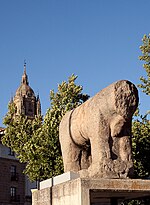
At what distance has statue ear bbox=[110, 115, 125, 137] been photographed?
9094 millimetres

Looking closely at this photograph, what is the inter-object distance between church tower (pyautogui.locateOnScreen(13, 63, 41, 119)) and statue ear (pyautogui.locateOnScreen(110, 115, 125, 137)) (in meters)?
109

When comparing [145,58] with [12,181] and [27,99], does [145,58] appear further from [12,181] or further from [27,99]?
[27,99]

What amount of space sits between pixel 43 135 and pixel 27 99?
320 ft

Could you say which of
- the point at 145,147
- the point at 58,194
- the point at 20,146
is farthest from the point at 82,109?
the point at 20,146

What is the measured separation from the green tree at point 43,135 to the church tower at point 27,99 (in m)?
92.9

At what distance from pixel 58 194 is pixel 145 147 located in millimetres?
13644

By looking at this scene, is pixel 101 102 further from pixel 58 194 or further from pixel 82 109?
pixel 58 194

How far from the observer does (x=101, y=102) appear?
9227 mm

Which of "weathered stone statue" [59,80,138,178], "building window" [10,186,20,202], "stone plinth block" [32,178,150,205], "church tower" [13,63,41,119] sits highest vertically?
"church tower" [13,63,41,119]

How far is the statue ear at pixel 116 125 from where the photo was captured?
909cm

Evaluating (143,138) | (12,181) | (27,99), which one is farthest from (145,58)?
(27,99)

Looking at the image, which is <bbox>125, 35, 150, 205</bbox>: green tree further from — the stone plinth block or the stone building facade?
the stone building facade

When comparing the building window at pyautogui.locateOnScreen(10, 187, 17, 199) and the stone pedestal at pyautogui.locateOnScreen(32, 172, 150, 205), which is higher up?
the stone pedestal at pyautogui.locateOnScreen(32, 172, 150, 205)

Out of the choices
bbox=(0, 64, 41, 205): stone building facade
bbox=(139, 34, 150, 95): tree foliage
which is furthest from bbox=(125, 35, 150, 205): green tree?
bbox=(0, 64, 41, 205): stone building facade
